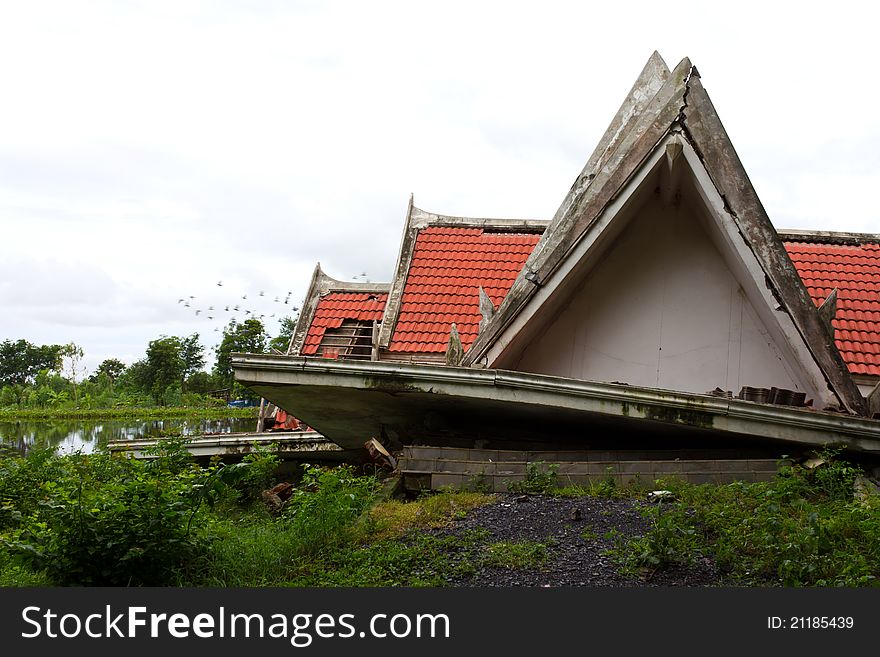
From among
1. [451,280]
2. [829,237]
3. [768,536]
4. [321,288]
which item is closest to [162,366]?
[321,288]

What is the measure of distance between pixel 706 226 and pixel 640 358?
178 centimetres

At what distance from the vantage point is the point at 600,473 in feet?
25.7

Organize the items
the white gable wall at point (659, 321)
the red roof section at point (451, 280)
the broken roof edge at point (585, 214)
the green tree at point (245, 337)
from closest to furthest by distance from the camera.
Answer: the broken roof edge at point (585, 214) < the white gable wall at point (659, 321) < the red roof section at point (451, 280) < the green tree at point (245, 337)

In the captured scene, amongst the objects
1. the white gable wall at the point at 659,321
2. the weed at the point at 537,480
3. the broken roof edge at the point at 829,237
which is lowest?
the weed at the point at 537,480

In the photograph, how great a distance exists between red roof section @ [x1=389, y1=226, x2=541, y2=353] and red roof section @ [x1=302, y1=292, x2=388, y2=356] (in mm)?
1385

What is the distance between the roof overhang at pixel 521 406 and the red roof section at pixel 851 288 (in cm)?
424

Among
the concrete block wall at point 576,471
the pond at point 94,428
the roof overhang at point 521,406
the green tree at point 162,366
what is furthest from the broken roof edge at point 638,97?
the green tree at point 162,366

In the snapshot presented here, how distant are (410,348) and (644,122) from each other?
16.4 feet

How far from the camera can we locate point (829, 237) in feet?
50.2

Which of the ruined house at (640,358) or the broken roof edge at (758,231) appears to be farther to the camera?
the broken roof edge at (758,231)

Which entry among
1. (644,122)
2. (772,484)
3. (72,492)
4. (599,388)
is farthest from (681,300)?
(72,492)

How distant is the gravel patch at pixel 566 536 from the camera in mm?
5445

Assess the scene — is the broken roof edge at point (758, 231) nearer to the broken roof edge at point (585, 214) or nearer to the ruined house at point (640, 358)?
the ruined house at point (640, 358)

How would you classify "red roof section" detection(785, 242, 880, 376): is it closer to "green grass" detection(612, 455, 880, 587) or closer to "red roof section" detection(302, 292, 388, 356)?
"green grass" detection(612, 455, 880, 587)
